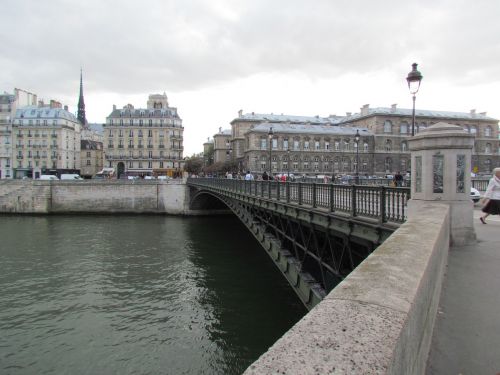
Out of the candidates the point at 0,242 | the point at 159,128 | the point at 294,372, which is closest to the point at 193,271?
the point at 0,242

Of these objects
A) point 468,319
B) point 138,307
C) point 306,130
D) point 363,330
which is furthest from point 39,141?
point 363,330

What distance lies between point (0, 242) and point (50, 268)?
11.2 metres

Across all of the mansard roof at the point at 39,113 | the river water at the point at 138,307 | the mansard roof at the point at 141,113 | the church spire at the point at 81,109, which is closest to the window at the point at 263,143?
the mansard roof at the point at 141,113

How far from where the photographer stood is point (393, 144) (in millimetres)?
83312

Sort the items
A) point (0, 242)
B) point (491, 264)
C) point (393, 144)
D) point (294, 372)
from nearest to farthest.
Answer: point (294, 372)
point (491, 264)
point (0, 242)
point (393, 144)

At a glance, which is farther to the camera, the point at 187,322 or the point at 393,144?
the point at 393,144

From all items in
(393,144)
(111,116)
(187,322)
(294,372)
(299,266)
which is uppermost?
(111,116)

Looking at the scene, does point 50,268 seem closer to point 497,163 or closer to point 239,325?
point 239,325

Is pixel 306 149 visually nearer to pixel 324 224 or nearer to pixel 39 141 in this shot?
pixel 39 141

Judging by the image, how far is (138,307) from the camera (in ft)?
51.0

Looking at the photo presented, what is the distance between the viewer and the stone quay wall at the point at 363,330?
1.61 meters

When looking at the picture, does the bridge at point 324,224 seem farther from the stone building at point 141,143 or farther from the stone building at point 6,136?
the stone building at point 6,136

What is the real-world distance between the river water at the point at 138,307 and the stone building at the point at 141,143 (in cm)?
5559

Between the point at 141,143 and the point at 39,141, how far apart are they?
842 inches
